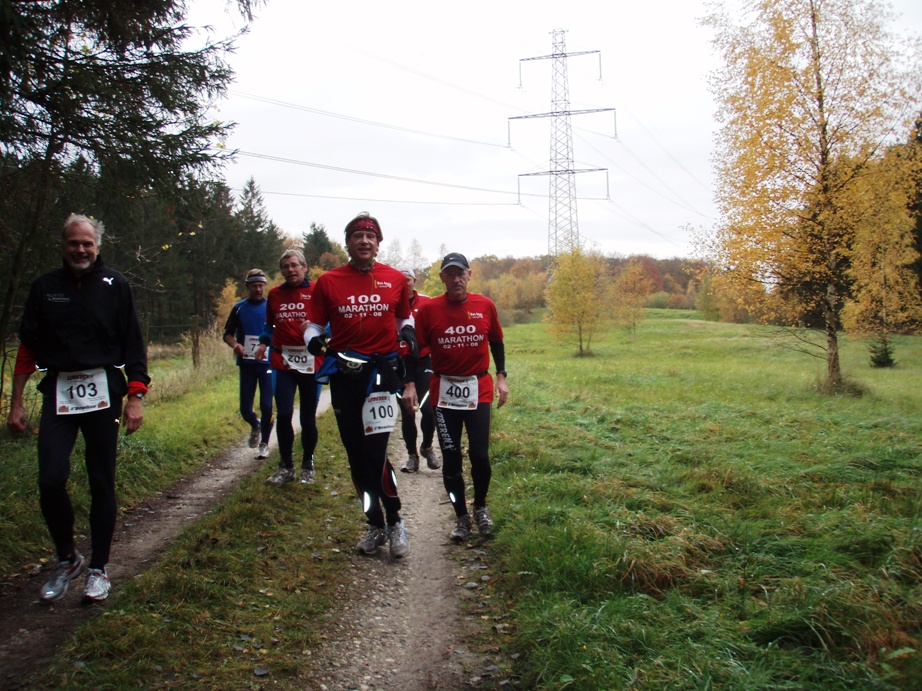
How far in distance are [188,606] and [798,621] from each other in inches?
133

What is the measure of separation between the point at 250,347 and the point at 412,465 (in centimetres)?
256

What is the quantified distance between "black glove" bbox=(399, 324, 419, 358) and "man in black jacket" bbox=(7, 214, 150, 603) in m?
1.90

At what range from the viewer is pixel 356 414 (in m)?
4.81

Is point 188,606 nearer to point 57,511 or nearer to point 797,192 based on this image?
point 57,511

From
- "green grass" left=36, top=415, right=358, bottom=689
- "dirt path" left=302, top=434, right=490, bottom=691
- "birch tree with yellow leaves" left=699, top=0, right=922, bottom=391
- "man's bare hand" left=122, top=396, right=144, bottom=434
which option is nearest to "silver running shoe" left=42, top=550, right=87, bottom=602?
"green grass" left=36, top=415, right=358, bottom=689

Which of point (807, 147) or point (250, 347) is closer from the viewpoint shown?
point (250, 347)

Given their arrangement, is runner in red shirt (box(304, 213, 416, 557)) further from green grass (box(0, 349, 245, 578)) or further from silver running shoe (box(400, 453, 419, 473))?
silver running shoe (box(400, 453, 419, 473))

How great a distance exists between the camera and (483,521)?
5398 mm

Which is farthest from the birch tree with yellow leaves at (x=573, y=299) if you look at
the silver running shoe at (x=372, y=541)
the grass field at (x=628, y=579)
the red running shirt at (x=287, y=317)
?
the silver running shoe at (x=372, y=541)

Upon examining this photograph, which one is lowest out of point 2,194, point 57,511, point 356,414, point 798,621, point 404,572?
point 404,572

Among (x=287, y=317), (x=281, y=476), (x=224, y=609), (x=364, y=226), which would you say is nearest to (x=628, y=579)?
(x=224, y=609)

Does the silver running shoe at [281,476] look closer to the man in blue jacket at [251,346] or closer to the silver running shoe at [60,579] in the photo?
the man in blue jacket at [251,346]

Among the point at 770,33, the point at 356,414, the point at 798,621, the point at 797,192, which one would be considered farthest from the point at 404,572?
the point at 770,33

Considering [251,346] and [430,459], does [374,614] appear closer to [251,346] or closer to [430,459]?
[430,459]
